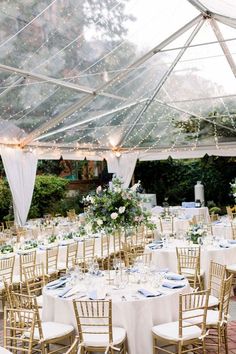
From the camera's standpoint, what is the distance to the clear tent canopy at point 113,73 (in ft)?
24.6

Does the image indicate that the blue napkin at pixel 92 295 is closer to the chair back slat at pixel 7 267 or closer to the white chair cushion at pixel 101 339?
the white chair cushion at pixel 101 339

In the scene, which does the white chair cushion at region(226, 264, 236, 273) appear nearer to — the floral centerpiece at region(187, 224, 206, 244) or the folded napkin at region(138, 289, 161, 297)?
the floral centerpiece at region(187, 224, 206, 244)

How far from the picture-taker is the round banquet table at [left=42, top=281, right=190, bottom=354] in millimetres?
4785

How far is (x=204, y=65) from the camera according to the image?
34.5 ft

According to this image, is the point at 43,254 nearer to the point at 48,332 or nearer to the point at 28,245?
the point at 28,245

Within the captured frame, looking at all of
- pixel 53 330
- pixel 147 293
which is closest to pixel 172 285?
pixel 147 293

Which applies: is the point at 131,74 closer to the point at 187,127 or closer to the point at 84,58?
the point at 84,58

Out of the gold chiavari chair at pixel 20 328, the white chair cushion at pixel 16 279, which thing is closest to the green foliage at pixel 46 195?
the white chair cushion at pixel 16 279

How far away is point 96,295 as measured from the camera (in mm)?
5004

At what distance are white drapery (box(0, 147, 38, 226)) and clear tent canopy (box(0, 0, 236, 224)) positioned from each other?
0.87 feet

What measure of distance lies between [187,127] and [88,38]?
746 cm

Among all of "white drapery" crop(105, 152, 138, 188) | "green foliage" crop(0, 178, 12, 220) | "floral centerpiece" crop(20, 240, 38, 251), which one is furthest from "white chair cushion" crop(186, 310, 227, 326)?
"white drapery" crop(105, 152, 138, 188)

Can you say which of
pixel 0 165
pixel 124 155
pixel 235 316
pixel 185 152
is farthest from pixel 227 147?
pixel 235 316

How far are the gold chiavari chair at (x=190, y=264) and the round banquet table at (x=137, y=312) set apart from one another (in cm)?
213
